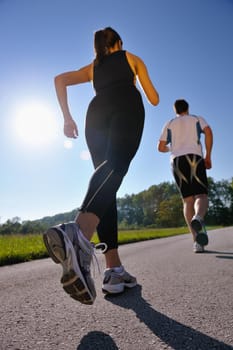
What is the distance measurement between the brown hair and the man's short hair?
8.51ft

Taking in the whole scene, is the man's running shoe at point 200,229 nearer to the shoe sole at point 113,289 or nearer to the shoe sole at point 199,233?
the shoe sole at point 199,233

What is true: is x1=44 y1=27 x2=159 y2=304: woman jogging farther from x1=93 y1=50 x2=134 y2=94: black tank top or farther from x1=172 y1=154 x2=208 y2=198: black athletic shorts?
x1=172 y1=154 x2=208 y2=198: black athletic shorts

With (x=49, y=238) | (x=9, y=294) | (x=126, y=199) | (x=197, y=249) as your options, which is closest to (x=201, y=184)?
(x=197, y=249)

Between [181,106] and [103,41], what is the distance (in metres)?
2.70

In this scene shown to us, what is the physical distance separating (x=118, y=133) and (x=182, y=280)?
1.22 metres

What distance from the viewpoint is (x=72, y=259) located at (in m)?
1.41

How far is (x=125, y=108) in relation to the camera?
6.81 feet

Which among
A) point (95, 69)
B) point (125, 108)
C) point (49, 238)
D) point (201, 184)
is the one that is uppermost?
point (95, 69)

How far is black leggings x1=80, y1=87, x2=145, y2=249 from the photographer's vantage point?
1.76 metres

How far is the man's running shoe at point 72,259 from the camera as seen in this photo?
4.53 feet

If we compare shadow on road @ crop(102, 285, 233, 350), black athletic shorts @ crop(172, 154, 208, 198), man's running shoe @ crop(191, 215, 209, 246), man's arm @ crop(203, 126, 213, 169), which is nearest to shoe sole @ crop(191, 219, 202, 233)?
man's running shoe @ crop(191, 215, 209, 246)

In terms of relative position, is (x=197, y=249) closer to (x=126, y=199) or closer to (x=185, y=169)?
(x=185, y=169)

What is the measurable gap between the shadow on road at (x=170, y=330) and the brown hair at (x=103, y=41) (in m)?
1.63

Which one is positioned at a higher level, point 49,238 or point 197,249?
point 49,238
